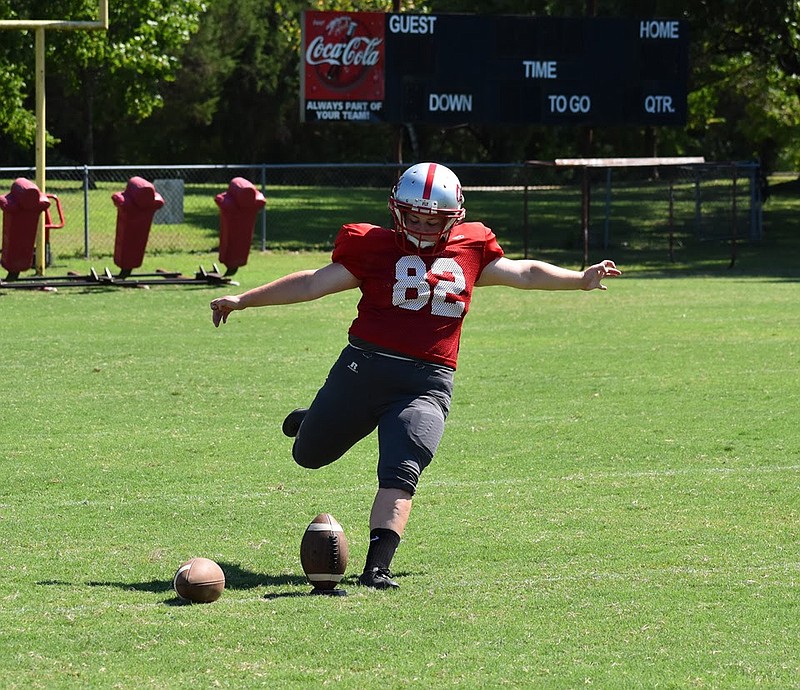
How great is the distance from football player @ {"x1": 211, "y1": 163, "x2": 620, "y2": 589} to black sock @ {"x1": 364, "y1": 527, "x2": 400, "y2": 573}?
0.79 ft

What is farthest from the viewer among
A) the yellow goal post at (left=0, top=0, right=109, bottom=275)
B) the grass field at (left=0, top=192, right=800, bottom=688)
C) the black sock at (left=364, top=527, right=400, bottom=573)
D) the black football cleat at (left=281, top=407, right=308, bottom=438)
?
the yellow goal post at (left=0, top=0, right=109, bottom=275)

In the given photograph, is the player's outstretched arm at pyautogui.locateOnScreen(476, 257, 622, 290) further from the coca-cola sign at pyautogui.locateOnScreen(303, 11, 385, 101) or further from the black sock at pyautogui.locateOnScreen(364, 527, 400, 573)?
the coca-cola sign at pyautogui.locateOnScreen(303, 11, 385, 101)

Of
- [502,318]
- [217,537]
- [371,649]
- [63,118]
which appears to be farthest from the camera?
[63,118]

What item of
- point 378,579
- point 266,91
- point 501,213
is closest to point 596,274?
point 378,579

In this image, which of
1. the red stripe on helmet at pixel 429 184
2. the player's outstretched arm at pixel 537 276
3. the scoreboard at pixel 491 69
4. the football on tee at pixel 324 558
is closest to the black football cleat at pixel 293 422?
the player's outstretched arm at pixel 537 276

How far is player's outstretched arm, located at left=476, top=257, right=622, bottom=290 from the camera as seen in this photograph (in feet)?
20.3

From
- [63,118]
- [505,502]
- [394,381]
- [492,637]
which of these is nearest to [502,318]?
[505,502]

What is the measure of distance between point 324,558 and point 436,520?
1404 millimetres

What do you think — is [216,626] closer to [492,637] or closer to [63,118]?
[492,637]

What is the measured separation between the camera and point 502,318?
1594 cm

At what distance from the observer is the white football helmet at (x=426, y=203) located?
5734mm

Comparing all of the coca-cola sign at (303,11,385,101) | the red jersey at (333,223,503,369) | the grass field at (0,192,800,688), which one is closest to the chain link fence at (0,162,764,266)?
the coca-cola sign at (303,11,385,101)

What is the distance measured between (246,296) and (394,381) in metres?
0.75

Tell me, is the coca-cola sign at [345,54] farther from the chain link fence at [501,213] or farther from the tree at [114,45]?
the tree at [114,45]
